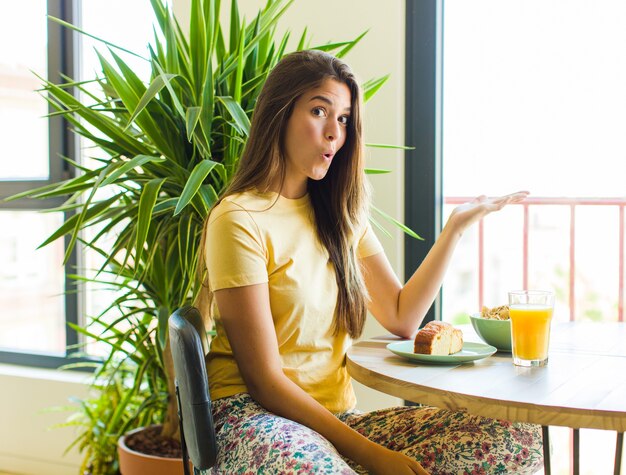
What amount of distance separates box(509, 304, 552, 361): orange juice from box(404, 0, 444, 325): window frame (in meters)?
1.07

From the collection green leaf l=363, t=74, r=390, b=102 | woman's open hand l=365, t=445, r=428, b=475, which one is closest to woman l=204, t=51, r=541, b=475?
woman's open hand l=365, t=445, r=428, b=475

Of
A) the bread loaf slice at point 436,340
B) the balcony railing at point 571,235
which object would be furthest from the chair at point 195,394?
the balcony railing at point 571,235

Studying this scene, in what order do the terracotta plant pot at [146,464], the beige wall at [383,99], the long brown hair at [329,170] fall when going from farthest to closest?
the beige wall at [383,99], the terracotta plant pot at [146,464], the long brown hair at [329,170]

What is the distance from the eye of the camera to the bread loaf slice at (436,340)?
135cm

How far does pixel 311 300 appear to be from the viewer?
153 cm

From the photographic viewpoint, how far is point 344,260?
164cm

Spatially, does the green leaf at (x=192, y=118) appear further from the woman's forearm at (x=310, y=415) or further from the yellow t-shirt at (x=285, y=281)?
the woman's forearm at (x=310, y=415)

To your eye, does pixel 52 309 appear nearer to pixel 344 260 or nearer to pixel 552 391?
pixel 344 260

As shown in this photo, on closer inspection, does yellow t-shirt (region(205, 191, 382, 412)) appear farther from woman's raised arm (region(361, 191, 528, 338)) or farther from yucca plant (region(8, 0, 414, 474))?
yucca plant (region(8, 0, 414, 474))

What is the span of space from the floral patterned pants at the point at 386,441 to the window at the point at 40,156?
1.83 m

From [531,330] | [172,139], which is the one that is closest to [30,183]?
[172,139]

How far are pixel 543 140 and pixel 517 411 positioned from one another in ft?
6.45

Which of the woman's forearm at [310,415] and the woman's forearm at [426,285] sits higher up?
the woman's forearm at [426,285]

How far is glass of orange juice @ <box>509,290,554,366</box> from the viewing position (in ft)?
4.20
